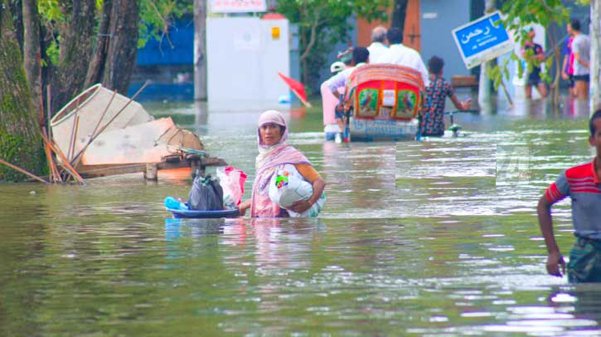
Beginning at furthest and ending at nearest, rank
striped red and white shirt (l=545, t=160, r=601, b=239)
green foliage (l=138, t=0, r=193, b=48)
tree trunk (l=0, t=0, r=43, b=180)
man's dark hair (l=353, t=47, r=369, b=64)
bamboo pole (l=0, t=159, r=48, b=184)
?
green foliage (l=138, t=0, r=193, b=48) → man's dark hair (l=353, t=47, r=369, b=64) → tree trunk (l=0, t=0, r=43, b=180) → bamboo pole (l=0, t=159, r=48, b=184) → striped red and white shirt (l=545, t=160, r=601, b=239)

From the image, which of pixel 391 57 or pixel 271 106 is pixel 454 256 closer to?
pixel 391 57

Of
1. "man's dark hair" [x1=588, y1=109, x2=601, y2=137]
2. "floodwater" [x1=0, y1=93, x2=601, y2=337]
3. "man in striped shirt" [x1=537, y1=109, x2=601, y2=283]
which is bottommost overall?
"floodwater" [x1=0, y1=93, x2=601, y2=337]

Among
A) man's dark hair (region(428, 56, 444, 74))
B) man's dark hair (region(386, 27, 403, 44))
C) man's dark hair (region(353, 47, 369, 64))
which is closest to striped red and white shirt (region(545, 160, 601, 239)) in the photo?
man's dark hair (region(428, 56, 444, 74))

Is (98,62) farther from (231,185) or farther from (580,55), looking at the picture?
(580,55)

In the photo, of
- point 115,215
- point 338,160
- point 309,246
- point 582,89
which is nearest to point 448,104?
point 582,89

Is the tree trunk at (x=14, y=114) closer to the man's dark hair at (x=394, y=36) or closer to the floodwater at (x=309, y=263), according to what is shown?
the floodwater at (x=309, y=263)

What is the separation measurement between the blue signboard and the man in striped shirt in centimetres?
2090

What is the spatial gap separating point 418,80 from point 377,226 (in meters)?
8.71

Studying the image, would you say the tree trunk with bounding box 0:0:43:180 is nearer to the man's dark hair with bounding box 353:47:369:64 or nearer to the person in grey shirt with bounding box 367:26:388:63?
the man's dark hair with bounding box 353:47:369:64

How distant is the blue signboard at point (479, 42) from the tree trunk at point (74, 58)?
35.4 ft

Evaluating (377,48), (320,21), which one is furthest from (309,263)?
(320,21)

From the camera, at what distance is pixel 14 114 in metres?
16.9

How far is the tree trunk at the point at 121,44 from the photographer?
2011cm

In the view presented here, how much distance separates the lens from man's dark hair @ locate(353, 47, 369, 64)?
21656 millimetres
